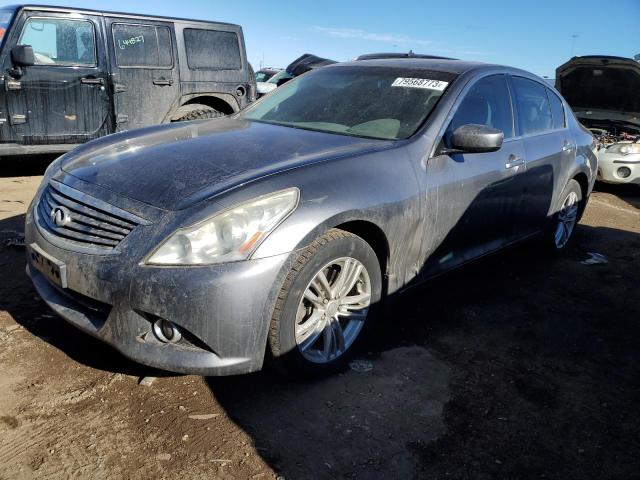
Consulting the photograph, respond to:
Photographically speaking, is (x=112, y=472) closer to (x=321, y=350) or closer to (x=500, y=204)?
(x=321, y=350)

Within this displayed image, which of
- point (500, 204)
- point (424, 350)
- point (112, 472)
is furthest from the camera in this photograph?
point (500, 204)

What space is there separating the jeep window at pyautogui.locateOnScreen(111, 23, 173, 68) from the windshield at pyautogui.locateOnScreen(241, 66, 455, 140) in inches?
145

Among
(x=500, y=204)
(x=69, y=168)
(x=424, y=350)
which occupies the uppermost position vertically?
(x=69, y=168)

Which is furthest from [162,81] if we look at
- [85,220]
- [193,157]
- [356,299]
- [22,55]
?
[356,299]

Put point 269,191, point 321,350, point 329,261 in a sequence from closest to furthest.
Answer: point 269,191
point 329,261
point 321,350

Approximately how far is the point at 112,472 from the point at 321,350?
3.74 ft

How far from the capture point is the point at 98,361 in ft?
9.50

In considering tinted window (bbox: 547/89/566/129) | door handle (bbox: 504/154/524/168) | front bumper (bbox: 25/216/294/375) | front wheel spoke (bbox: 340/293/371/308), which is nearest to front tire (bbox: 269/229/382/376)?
front wheel spoke (bbox: 340/293/371/308)

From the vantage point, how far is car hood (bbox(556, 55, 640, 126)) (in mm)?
8453

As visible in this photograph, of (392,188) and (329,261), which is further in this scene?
(392,188)

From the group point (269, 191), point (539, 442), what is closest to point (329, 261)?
point (269, 191)

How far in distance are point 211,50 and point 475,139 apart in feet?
18.3

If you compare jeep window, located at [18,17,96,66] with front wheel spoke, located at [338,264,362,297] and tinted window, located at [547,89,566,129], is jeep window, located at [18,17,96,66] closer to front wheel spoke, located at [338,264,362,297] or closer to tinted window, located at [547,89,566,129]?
tinted window, located at [547,89,566,129]

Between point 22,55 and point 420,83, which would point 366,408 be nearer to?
point 420,83
